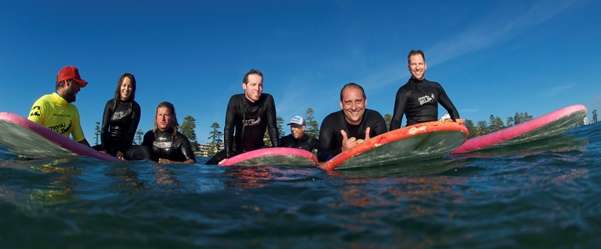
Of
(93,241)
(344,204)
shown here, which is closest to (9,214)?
(93,241)

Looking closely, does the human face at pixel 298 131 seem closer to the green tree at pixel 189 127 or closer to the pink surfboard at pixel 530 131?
the pink surfboard at pixel 530 131

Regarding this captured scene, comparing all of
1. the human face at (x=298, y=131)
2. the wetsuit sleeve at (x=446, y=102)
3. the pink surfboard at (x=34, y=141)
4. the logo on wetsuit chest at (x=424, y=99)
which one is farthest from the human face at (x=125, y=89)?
the wetsuit sleeve at (x=446, y=102)

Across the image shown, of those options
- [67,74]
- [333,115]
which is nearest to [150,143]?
[67,74]

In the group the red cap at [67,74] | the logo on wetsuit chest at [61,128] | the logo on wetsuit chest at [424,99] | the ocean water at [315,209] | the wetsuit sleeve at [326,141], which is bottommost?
the ocean water at [315,209]

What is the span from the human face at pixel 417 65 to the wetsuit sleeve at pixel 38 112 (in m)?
6.86

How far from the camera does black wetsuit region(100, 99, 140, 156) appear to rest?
843 cm

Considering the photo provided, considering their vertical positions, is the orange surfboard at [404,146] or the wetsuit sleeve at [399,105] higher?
the wetsuit sleeve at [399,105]

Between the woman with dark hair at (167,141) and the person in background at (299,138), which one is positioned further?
the person in background at (299,138)

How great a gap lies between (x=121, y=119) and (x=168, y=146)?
1054 millimetres

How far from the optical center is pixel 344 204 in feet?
12.0

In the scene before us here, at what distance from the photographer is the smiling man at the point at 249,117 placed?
26.2 ft

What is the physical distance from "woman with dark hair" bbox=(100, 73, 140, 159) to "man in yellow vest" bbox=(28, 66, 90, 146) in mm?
605

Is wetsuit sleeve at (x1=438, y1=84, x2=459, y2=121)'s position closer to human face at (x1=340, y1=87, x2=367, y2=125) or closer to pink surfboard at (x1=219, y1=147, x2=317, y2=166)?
human face at (x1=340, y1=87, x2=367, y2=125)

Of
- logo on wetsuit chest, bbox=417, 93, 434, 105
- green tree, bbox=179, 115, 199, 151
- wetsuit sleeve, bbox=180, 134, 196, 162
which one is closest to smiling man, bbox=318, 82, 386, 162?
logo on wetsuit chest, bbox=417, 93, 434, 105
